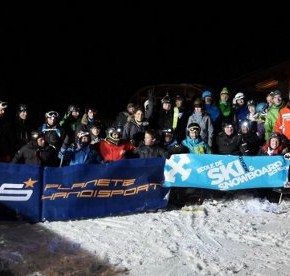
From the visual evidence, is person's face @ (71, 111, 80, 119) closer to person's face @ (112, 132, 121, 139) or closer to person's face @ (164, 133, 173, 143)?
person's face @ (112, 132, 121, 139)

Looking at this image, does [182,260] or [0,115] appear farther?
[0,115]

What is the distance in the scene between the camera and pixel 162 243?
7.06 m

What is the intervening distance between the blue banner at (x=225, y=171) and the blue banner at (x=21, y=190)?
228 centimetres

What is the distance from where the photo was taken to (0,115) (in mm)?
9133

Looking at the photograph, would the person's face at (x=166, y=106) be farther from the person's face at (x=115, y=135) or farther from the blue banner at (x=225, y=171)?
the blue banner at (x=225, y=171)

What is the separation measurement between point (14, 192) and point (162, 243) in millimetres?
2652

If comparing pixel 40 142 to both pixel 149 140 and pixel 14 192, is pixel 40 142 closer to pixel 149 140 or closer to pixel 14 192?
pixel 14 192

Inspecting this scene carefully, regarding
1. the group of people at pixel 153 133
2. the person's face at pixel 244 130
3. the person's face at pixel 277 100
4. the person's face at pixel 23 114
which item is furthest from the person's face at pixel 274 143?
the person's face at pixel 23 114

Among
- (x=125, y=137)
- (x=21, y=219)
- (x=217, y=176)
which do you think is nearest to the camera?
(x=21, y=219)

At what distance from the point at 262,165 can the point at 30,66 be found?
18.4 metres

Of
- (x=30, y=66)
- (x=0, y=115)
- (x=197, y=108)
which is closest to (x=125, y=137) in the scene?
(x=197, y=108)

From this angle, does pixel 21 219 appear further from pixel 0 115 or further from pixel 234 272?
pixel 234 272

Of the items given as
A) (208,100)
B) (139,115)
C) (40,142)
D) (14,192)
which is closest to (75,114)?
(139,115)

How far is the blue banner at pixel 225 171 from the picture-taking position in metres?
8.65
